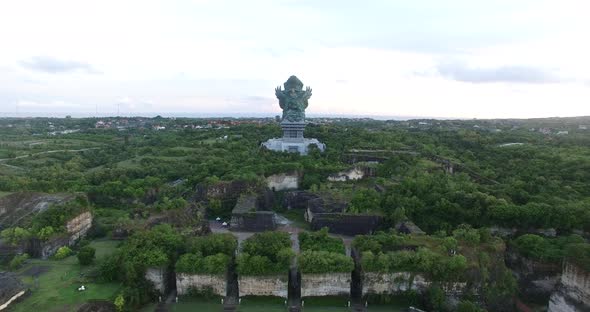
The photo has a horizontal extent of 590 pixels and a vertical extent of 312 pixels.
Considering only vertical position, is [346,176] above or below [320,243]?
above

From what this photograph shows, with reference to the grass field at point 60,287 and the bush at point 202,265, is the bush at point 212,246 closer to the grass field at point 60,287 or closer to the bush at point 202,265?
the bush at point 202,265

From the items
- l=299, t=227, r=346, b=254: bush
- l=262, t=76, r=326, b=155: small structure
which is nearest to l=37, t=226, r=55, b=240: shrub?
l=299, t=227, r=346, b=254: bush

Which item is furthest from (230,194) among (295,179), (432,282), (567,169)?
(567,169)

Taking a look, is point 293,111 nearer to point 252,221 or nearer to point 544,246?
point 252,221

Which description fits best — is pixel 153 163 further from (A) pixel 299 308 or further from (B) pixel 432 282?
(B) pixel 432 282

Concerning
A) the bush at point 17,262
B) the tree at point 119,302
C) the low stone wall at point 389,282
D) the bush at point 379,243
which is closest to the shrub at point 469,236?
the bush at point 379,243

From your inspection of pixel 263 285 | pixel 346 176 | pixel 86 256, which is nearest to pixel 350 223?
pixel 263 285

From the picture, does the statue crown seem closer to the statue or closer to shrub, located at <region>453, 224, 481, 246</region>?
the statue
